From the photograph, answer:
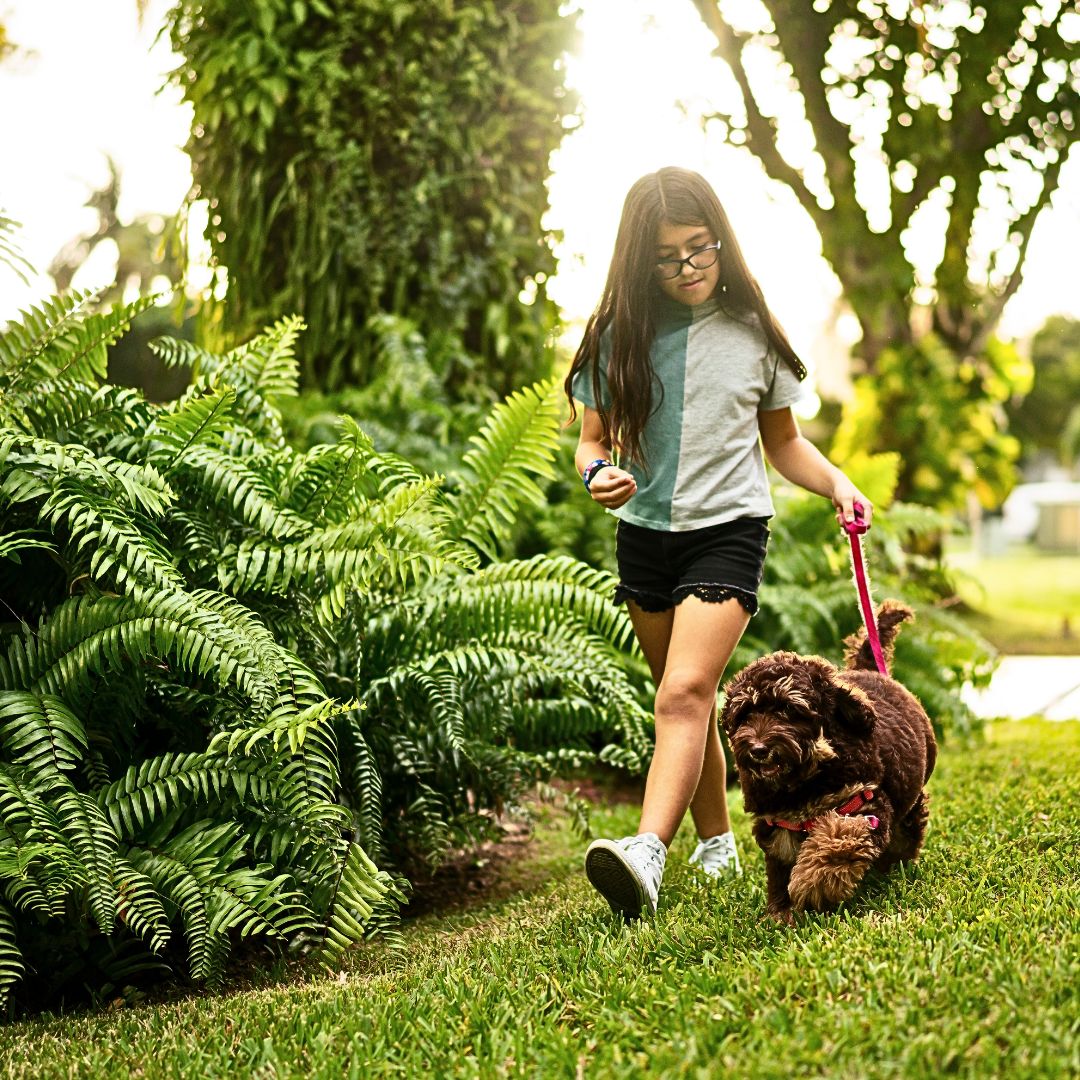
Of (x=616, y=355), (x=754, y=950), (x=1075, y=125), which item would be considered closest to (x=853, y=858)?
(x=754, y=950)

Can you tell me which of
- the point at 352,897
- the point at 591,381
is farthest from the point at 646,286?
the point at 352,897

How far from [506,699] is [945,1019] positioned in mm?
2283

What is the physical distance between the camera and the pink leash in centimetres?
347

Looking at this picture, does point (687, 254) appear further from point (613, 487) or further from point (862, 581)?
point (862, 581)

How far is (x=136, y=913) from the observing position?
326 centimetres

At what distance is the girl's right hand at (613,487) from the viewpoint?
333 centimetres

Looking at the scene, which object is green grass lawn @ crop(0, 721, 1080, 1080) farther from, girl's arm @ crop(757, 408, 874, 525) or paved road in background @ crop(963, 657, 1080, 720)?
paved road in background @ crop(963, 657, 1080, 720)

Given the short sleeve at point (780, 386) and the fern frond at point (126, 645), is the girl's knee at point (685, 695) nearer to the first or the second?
the short sleeve at point (780, 386)

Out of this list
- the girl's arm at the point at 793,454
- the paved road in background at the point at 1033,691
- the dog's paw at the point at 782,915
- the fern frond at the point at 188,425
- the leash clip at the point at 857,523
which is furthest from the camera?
the paved road in background at the point at 1033,691

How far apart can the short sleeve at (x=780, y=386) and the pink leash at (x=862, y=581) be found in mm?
438

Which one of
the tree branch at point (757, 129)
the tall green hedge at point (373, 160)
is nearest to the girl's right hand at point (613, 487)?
the tall green hedge at point (373, 160)

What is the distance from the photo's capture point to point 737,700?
309cm

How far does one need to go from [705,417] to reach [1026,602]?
1410 cm

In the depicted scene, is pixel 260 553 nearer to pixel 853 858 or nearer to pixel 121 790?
pixel 121 790
